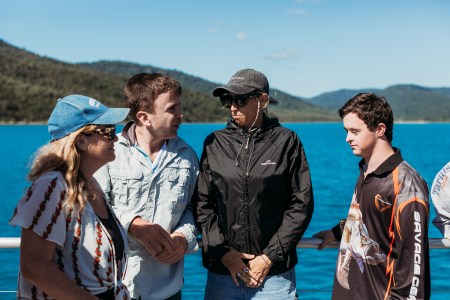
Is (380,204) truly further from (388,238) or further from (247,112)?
(247,112)

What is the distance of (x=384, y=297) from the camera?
216cm

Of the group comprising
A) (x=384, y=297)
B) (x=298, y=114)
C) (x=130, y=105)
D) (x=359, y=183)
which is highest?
(x=130, y=105)

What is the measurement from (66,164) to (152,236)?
0.70 m

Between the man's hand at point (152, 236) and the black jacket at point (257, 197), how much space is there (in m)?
0.21

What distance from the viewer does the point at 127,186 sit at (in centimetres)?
252

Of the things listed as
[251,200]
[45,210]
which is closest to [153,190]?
[251,200]

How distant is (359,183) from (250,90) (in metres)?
0.65

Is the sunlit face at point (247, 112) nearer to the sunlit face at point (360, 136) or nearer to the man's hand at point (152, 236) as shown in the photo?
the sunlit face at point (360, 136)

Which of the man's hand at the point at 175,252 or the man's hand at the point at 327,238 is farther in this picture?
the man's hand at the point at 327,238

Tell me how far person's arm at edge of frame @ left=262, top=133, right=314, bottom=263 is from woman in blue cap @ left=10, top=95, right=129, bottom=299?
0.73 m

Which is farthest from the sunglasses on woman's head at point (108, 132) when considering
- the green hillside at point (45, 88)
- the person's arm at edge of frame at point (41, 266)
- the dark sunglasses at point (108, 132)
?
the green hillside at point (45, 88)

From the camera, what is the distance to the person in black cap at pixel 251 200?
2512mm

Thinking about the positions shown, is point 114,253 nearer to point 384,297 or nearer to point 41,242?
point 41,242

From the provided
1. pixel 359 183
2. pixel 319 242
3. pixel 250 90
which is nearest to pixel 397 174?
pixel 359 183
